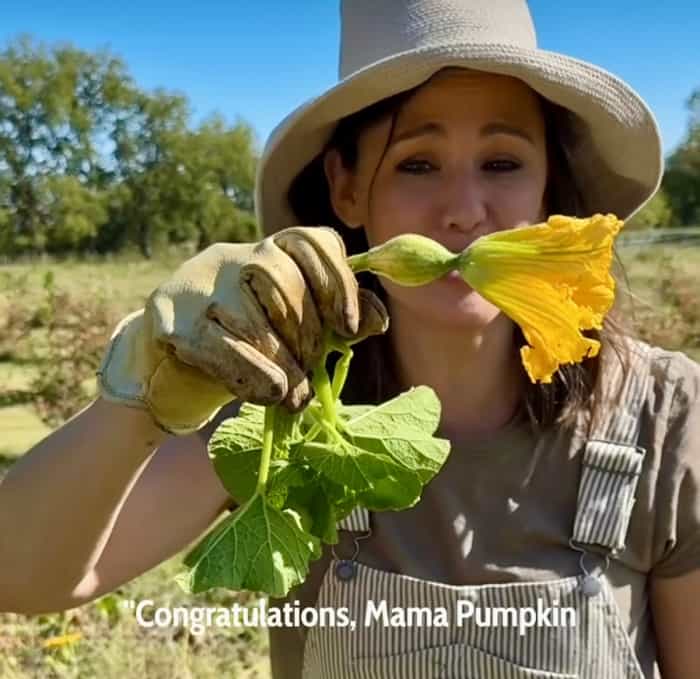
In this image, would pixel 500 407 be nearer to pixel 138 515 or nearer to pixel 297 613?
pixel 297 613

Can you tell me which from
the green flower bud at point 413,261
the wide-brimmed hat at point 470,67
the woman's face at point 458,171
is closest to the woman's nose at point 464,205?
the woman's face at point 458,171

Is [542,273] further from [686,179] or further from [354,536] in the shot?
[686,179]

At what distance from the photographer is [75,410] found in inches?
187

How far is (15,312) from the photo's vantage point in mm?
6270

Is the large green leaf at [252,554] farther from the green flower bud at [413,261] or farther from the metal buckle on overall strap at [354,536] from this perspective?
the metal buckle on overall strap at [354,536]

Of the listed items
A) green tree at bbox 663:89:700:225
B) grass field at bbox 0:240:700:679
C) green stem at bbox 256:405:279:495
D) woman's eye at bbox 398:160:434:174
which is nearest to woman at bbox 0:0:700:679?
woman's eye at bbox 398:160:434:174

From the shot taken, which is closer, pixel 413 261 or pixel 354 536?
pixel 413 261

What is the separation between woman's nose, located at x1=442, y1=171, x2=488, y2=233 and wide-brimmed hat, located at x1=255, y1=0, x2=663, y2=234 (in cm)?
15

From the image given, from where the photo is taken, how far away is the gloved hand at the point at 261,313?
0.78 m

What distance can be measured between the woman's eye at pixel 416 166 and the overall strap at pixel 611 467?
42cm

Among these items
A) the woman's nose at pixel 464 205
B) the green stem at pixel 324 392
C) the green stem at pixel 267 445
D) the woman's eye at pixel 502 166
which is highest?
the woman's eye at pixel 502 166

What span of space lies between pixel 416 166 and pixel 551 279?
61cm

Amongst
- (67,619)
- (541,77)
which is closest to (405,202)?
(541,77)

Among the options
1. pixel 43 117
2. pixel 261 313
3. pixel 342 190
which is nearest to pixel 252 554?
pixel 261 313
